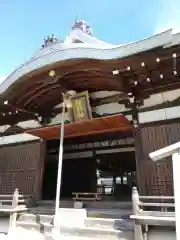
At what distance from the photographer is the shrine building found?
20.6 ft

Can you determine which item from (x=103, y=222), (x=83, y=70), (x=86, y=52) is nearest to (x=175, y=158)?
(x=103, y=222)

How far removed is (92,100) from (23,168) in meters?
3.59

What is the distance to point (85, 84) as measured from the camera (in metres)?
8.02

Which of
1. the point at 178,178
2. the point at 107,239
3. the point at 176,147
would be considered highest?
the point at 176,147

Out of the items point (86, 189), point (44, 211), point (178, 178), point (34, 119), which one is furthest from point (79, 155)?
point (178, 178)

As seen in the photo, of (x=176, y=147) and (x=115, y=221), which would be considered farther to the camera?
(x=115, y=221)

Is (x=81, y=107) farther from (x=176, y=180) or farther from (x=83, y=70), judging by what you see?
(x=176, y=180)

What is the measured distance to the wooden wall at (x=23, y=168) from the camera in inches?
344

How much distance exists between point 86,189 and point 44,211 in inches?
259

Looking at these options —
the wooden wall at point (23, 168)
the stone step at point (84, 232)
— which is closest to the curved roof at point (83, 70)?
the wooden wall at point (23, 168)

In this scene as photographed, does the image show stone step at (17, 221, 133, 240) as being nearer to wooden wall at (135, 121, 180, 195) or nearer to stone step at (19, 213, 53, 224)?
stone step at (19, 213, 53, 224)

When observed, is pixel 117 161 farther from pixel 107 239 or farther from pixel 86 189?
pixel 107 239

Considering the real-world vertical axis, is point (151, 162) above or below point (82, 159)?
below

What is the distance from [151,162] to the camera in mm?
6613
